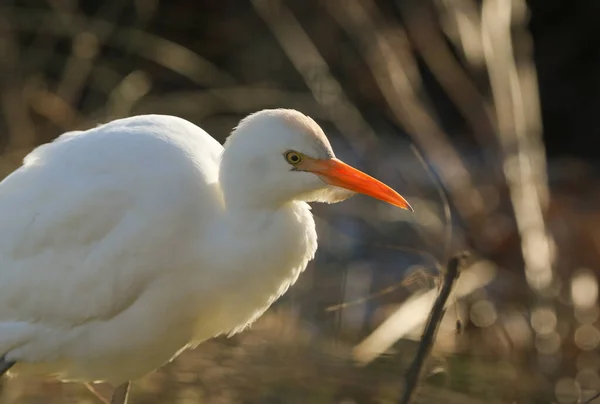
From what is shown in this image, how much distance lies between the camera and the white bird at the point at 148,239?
336 cm

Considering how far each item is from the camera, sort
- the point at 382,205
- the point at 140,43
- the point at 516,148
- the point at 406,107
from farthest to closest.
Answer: the point at 140,43
the point at 382,205
the point at 406,107
the point at 516,148

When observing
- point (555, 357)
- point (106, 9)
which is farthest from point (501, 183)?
point (106, 9)

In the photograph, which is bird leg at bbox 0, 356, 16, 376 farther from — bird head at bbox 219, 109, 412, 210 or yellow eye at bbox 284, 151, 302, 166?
yellow eye at bbox 284, 151, 302, 166

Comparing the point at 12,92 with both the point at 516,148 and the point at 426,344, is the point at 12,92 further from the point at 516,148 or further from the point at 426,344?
the point at 426,344

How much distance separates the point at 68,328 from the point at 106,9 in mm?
5508

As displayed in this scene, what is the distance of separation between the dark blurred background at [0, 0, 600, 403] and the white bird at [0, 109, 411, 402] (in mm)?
1404

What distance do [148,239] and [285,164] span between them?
0.50m

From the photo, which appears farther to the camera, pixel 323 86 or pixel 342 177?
pixel 323 86

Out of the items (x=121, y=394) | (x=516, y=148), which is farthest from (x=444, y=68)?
(x=121, y=394)

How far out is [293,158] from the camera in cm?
332

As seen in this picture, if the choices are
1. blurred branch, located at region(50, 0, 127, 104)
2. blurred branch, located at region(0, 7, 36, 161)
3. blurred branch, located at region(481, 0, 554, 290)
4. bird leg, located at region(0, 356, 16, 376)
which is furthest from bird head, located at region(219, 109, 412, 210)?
blurred branch, located at region(0, 7, 36, 161)

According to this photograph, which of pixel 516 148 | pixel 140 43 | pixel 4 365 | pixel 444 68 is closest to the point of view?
pixel 4 365

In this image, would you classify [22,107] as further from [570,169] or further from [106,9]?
[570,169]

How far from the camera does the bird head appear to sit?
3.29 metres
